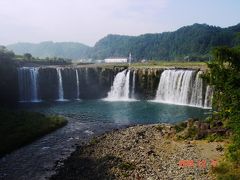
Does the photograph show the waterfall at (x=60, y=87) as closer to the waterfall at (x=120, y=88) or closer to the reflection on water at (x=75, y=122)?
the reflection on water at (x=75, y=122)

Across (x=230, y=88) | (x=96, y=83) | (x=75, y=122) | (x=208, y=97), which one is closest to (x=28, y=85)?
(x=96, y=83)

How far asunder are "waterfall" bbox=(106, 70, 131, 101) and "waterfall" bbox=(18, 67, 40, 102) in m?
14.2

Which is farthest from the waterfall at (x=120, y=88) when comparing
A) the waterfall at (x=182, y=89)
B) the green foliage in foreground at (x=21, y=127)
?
the green foliage in foreground at (x=21, y=127)

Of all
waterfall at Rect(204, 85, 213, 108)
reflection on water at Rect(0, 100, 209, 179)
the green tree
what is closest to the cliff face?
reflection on water at Rect(0, 100, 209, 179)

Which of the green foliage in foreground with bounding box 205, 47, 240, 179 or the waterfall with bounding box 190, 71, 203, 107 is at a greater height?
the green foliage in foreground with bounding box 205, 47, 240, 179

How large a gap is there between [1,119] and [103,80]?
32755 mm

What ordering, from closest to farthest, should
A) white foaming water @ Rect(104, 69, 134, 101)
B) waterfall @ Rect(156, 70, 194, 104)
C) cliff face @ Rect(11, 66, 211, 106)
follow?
waterfall @ Rect(156, 70, 194, 104), cliff face @ Rect(11, 66, 211, 106), white foaming water @ Rect(104, 69, 134, 101)

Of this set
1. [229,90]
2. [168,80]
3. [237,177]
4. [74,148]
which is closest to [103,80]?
[168,80]

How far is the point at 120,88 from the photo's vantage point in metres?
75.1

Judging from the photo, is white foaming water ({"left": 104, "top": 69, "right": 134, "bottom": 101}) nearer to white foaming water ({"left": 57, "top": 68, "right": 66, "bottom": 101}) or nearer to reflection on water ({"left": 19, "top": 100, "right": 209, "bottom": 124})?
reflection on water ({"left": 19, "top": 100, "right": 209, "bottom": 124})

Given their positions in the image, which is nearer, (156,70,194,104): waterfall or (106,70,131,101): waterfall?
(156,70,194,104): waterfall

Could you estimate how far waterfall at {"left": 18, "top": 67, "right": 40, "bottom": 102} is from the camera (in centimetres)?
7244

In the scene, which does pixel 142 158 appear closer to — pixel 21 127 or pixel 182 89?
pixel 21 127

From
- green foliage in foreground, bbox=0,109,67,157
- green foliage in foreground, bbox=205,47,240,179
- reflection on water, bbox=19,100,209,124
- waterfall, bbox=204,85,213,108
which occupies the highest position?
green foliage in foreground, bbox=205,47,240,179
